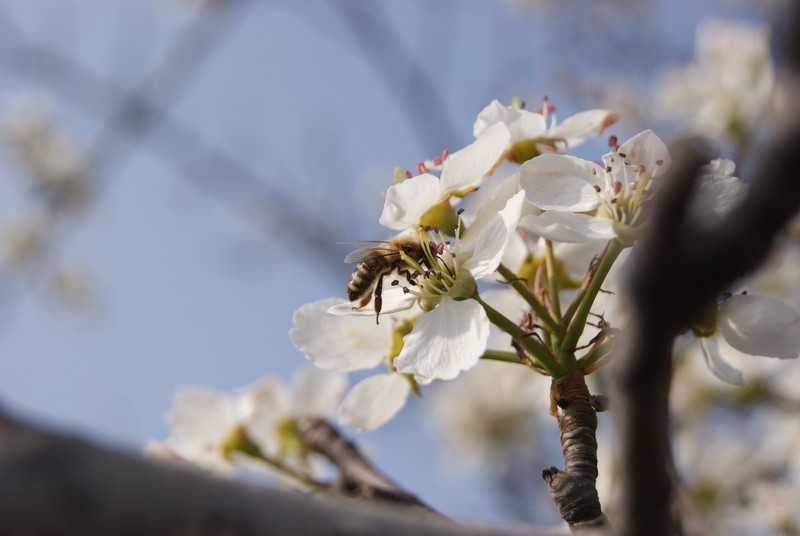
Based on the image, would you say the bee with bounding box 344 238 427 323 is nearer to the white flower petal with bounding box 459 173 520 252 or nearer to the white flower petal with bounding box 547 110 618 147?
the white flower petal with bounding box 459 173 520 252

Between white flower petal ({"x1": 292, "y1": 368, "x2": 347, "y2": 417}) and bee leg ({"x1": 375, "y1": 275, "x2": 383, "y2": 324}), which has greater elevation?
white flower petal ({"x1": 292, "y1": 368, "x2": 347, "y2": 417})

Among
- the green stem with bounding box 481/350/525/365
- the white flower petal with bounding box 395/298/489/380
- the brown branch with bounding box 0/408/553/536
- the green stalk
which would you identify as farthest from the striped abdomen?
the brown branch with bounding box 0/408/553/536

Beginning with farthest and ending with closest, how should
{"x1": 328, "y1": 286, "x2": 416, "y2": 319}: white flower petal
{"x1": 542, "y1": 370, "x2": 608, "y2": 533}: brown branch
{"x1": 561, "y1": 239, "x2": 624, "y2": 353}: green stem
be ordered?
{"x1": 328, "y1": 286, "x2": 416, "y2": 319}: white flower petal → {"x1": 561, "y1": 239, "x2": 624, "y2": 353}: green stem → {"x1": 542, "y1": 370, "x2": 608, "y2": 533}: brown branch

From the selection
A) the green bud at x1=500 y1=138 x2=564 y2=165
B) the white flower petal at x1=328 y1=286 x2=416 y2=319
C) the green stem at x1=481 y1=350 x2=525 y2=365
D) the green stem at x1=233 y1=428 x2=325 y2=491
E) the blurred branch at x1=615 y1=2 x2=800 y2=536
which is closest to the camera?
the blurred branch at x1=615 y1=2 x2=800 y2=536

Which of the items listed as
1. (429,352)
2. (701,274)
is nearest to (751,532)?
(429,352)

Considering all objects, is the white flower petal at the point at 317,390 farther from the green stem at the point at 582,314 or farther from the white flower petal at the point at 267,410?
the green stem at the point at 582,314

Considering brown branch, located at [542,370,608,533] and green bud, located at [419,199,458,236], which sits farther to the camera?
green bud, located at [419,199,458,236]

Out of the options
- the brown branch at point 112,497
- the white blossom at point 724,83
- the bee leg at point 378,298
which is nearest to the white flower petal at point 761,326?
the bee leg at point 378,298
